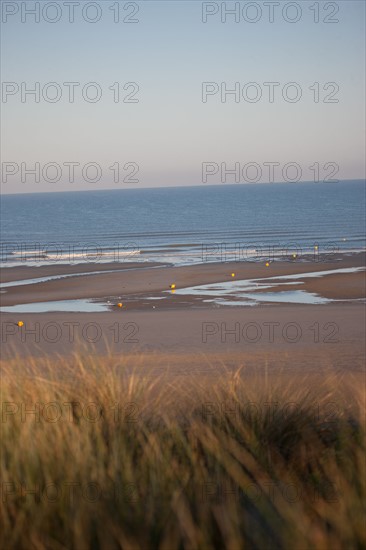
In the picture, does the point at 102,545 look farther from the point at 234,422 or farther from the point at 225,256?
the point at 225,256

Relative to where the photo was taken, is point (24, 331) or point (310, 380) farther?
point (24, 331)

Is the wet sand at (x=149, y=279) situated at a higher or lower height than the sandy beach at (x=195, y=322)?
higher

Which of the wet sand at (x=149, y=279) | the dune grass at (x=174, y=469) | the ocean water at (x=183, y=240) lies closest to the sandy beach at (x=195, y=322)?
the wet sand at (x=149, y=279)

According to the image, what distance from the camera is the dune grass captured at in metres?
3.90

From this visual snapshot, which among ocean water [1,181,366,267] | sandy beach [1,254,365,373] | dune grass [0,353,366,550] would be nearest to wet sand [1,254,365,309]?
sandy beach [1,254,365,373]

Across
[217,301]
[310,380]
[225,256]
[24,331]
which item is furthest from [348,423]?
[225,256]


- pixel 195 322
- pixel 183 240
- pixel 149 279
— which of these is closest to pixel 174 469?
pixel 195 322

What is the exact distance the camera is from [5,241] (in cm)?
5516

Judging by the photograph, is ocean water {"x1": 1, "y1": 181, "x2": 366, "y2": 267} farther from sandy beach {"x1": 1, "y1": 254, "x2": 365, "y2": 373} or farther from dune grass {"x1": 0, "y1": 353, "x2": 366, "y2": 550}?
dune grass {"x1": 0, "y1": 353, "x2": 366, "y2": 550}

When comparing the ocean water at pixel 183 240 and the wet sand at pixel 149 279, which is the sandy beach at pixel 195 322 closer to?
the wet sand at pixel 149 279

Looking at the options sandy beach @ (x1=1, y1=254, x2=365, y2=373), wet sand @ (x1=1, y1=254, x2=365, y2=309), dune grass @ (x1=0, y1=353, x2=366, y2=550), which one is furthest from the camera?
wet sand @ (x1=1, y1=254, x2=365, y2=309)

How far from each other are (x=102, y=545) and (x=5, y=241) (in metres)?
53.0

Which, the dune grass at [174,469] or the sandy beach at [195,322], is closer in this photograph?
the dune grass at [174,469]

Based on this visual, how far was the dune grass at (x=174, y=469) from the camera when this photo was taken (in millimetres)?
3896
